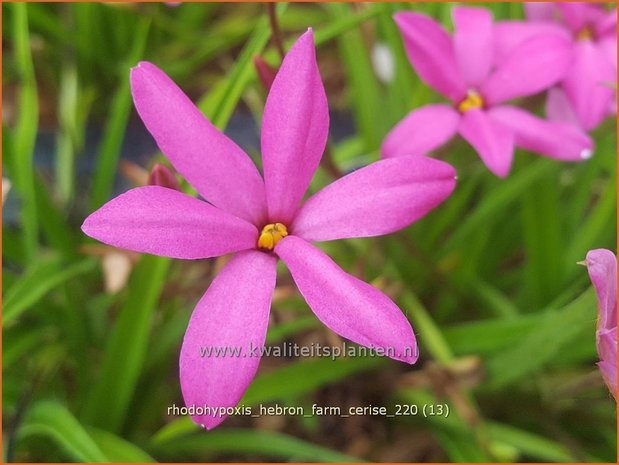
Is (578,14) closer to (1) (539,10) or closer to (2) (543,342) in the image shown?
(1) (539,10)

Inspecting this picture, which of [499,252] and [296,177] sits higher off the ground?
[499,252]

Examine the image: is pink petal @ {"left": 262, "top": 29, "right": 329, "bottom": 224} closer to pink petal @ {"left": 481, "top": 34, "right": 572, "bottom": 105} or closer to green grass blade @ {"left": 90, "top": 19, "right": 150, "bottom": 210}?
pink petal @ {"left": 481, "top": 34, "right": 572, "bottom": 105}

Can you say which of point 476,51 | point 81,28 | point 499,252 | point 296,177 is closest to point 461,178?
point 499,252

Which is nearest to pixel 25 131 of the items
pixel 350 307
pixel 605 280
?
pixel 350 307

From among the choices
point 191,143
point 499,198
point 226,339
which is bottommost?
point 226,339

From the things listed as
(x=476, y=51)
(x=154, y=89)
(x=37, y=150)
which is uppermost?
(x=37, y=150)

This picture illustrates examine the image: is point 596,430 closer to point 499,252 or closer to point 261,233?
point 499,252

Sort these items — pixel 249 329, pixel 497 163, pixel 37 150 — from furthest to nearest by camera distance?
pixel 37 150 → pixel 497 163 → pixel 249 329

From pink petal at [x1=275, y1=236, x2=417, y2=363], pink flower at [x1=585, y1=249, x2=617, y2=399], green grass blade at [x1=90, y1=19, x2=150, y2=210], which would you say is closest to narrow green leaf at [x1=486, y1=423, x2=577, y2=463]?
pink flower at [x1=585, y1=249, x2=617, y2=399]
